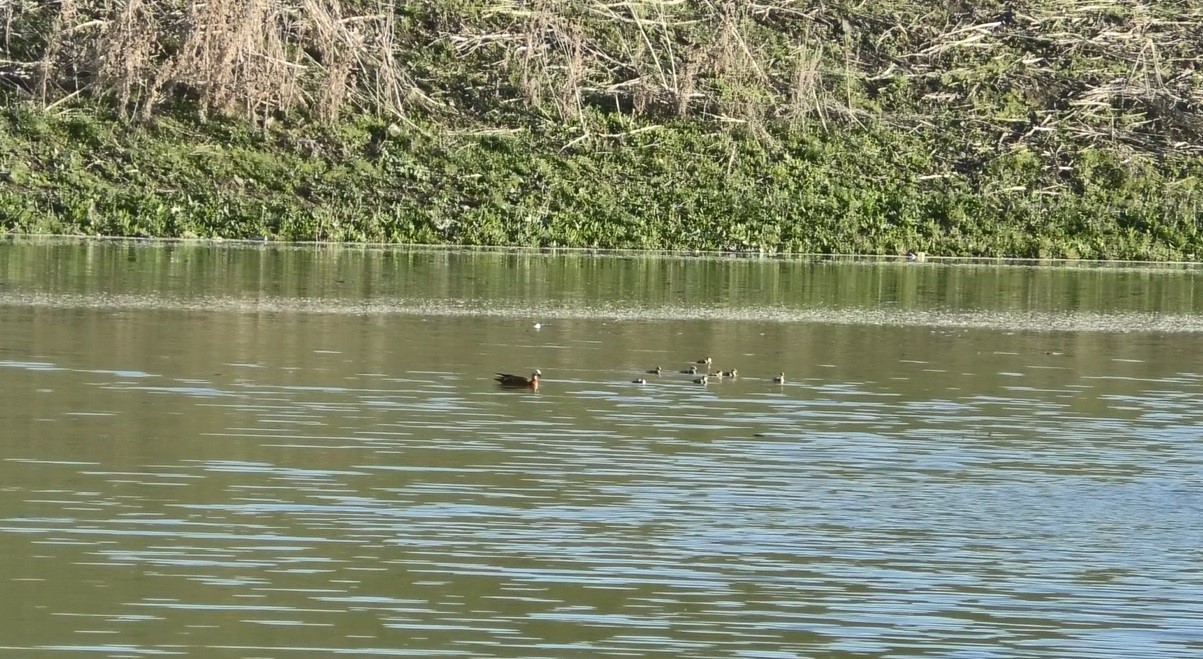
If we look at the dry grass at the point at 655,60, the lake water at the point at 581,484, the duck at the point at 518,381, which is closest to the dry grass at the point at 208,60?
the dry grass at the point at 655,60

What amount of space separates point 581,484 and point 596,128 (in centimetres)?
4012

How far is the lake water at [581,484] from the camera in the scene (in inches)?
442

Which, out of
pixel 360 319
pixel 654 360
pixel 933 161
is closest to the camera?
pixel 654 360

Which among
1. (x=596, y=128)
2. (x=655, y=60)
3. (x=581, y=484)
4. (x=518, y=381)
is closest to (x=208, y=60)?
(x=596, y=128)

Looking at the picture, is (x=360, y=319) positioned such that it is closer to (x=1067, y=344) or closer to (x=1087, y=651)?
(x=1067, y=344)

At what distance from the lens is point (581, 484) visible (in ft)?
51.1

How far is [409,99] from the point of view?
55.6 meters

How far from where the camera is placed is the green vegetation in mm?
50031

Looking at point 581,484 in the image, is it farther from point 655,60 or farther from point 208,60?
point 655,60

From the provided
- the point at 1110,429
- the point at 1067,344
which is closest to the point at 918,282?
the point at 1067,344

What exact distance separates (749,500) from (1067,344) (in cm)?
1550

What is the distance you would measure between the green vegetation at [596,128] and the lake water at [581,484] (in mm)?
18301

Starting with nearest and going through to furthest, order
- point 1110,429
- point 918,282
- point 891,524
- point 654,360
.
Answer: point 891,524 < point 1110,429 < point 654,360 < point 918,282

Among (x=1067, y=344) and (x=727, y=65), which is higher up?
(x=727, y=65)
